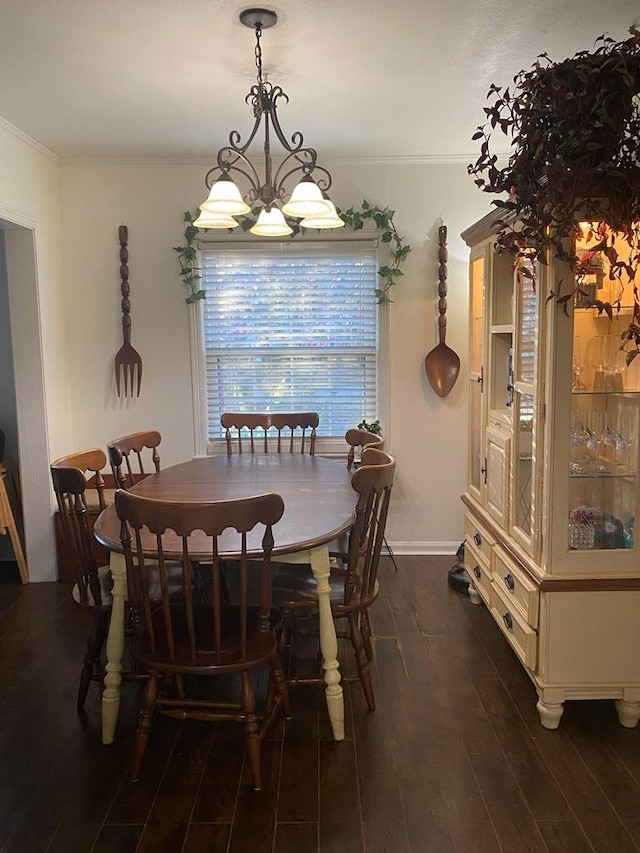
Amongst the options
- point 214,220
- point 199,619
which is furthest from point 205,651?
point 214,220

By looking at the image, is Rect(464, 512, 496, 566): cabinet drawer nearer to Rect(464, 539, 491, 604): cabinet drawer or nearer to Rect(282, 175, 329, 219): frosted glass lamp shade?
Rect(464, 539, 491, 604): cabinet drawer

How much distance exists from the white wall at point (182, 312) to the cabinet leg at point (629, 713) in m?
1.94

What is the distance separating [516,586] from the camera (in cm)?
256

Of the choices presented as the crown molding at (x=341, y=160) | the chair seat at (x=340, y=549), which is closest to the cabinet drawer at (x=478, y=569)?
the chair seat at (x=340, y=549)

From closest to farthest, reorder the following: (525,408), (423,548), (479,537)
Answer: (525,408), (479,537), (423,548)

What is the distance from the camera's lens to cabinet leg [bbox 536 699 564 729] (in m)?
2.32

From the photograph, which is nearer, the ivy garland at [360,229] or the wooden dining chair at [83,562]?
the wooden dining chair at [83,562]

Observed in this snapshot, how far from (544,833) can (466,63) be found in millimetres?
2751

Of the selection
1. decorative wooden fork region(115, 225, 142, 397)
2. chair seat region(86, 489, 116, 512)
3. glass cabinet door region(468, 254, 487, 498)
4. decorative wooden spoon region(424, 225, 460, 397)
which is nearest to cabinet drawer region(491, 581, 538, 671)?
glass cabinet door region(468, 254, 487, 498)

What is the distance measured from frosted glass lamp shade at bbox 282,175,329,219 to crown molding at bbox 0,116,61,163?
5.99 ft

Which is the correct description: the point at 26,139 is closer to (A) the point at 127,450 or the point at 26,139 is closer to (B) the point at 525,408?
(A) the point at 127,450

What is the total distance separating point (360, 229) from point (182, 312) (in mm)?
1213

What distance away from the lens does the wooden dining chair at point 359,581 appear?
2.23 m

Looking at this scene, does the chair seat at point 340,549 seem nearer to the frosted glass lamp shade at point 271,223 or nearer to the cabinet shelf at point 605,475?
the cabinet shelf at point 605,475
